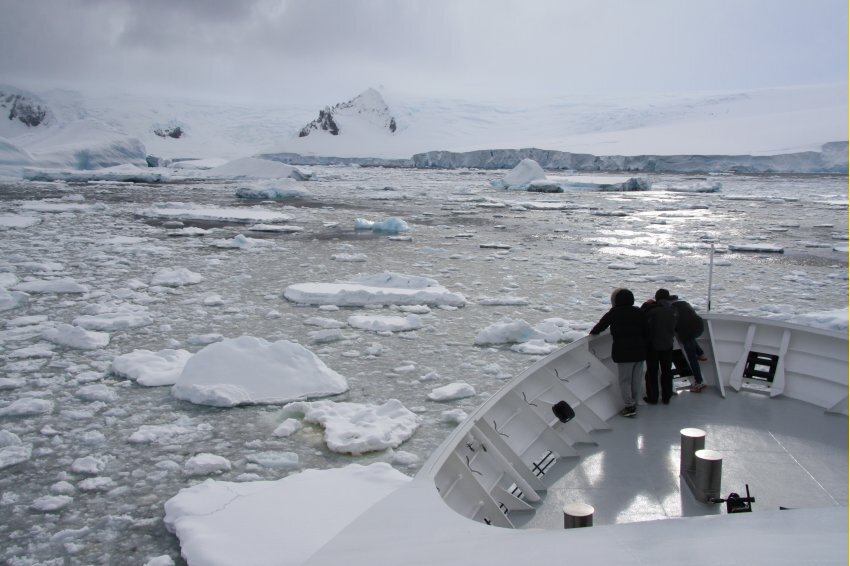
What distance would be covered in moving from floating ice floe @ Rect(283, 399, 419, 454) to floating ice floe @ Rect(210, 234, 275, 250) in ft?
29.9

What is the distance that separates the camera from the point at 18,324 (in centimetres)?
733

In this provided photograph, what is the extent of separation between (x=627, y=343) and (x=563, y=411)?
3.03 feet

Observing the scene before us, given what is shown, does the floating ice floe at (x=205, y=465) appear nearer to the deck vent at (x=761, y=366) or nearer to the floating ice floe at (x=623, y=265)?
the deck vent at (x=761, y=366)

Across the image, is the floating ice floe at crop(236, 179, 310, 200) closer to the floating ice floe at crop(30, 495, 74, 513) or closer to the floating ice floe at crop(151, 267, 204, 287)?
the floating ice floe at crop(151, 267, 204, 287)

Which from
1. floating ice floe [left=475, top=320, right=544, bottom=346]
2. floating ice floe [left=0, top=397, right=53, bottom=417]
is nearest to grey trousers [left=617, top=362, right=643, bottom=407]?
floating ice floe [left=475, top=320, right=544, bottom=346]

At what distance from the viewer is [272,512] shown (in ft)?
11.6

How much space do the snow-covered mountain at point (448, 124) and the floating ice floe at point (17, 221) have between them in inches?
1116

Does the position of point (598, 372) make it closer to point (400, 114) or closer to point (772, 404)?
point (772, 404)

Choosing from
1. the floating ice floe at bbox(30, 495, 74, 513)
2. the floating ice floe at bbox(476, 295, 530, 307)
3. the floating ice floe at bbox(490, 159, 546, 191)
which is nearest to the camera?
the floating ice floe at bbox(30, 495, 74, 513)

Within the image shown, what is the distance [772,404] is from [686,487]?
6.30ft

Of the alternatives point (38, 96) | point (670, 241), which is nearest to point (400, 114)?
point (38, 96)

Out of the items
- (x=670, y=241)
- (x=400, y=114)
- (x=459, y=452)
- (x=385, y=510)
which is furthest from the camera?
(x=400, y=114)

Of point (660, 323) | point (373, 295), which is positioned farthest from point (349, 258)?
point (660, 323)

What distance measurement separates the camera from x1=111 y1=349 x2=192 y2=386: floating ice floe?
563 cm
